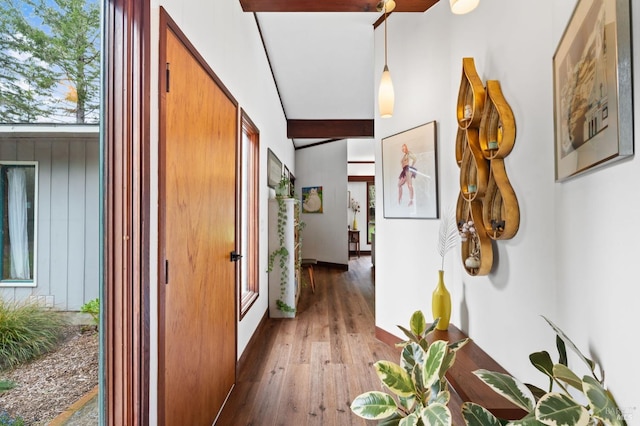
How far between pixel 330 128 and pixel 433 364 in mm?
4855

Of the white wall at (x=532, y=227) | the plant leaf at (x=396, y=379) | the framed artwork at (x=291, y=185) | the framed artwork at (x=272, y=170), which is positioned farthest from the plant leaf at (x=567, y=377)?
the framed artwork at (x=291, y=185)

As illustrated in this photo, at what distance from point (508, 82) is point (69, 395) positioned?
79.2 inches

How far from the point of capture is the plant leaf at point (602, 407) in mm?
569

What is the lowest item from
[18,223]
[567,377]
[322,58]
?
[567,377]

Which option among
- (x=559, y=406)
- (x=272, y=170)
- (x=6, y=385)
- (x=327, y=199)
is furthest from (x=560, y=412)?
(x=327, y=199)

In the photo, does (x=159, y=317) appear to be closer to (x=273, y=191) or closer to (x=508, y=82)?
(x=508, y=82)

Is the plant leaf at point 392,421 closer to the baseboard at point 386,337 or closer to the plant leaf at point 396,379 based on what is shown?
the plant leaf at point 396,379

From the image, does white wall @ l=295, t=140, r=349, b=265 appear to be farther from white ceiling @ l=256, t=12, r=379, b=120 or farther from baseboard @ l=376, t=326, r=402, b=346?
baseboard @ l=376, t=326, r=402, b=346

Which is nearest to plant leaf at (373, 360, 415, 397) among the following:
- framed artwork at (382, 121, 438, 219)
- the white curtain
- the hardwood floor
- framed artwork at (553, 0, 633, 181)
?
framed artwork at (553, 0, 633, 181)

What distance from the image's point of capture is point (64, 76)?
835 mm

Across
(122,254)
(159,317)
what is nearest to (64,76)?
(122,254)

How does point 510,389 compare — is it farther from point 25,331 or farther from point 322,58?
point 322,58

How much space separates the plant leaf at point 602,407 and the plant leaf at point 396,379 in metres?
0.38

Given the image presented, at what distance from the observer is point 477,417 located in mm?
694
